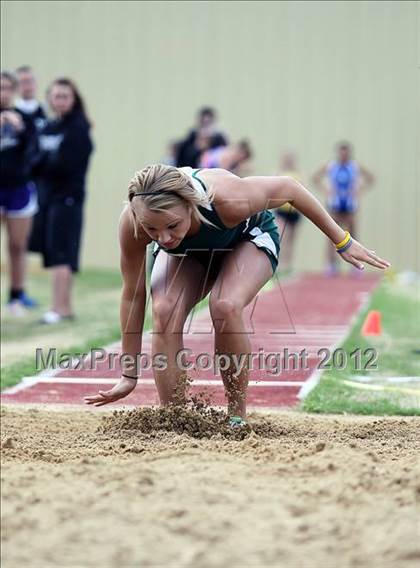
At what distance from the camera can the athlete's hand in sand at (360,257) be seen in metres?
4.40

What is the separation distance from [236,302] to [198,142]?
10.2m

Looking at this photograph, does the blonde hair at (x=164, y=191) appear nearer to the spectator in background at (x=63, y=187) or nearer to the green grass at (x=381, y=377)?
the green grass at (x=381, y=377)

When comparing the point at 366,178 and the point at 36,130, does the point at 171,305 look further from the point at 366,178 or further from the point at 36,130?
the point at 366,178

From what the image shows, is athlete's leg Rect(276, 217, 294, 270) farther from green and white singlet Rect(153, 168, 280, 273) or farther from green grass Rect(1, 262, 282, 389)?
green and white singlet Rect(153, 168, 280, 273)

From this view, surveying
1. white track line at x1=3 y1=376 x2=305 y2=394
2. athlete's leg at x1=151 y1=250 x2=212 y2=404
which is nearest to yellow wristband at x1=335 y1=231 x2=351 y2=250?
athlete's leg at x1=151 y1=250 x2=212 y2=404

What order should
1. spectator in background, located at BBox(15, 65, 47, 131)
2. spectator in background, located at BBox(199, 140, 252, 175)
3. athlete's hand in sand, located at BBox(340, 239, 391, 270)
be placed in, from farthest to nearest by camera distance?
spectator in background, located at BBox(199, 140, 252, 175) → spectator in background, located at BBox(15, 65, 47, 131) → athlete's hand in sand, located at BBox(340, 239, 391, 270)

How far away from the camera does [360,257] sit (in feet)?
14.6

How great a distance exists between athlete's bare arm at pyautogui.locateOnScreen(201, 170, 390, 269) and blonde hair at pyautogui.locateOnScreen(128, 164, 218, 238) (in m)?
0.10

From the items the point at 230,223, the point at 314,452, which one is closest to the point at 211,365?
the point at 230,223

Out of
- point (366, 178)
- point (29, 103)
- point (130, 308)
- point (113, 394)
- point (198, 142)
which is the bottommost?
point (113, 394)

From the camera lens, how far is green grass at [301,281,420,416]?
554 centimetres

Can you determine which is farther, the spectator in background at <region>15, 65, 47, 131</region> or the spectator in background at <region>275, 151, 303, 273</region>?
the spectator in background at <region>275, 151, 303, 273</region>

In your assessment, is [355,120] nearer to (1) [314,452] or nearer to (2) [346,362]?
(2) [346,362]

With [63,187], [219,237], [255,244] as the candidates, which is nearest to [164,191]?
[219,237]
